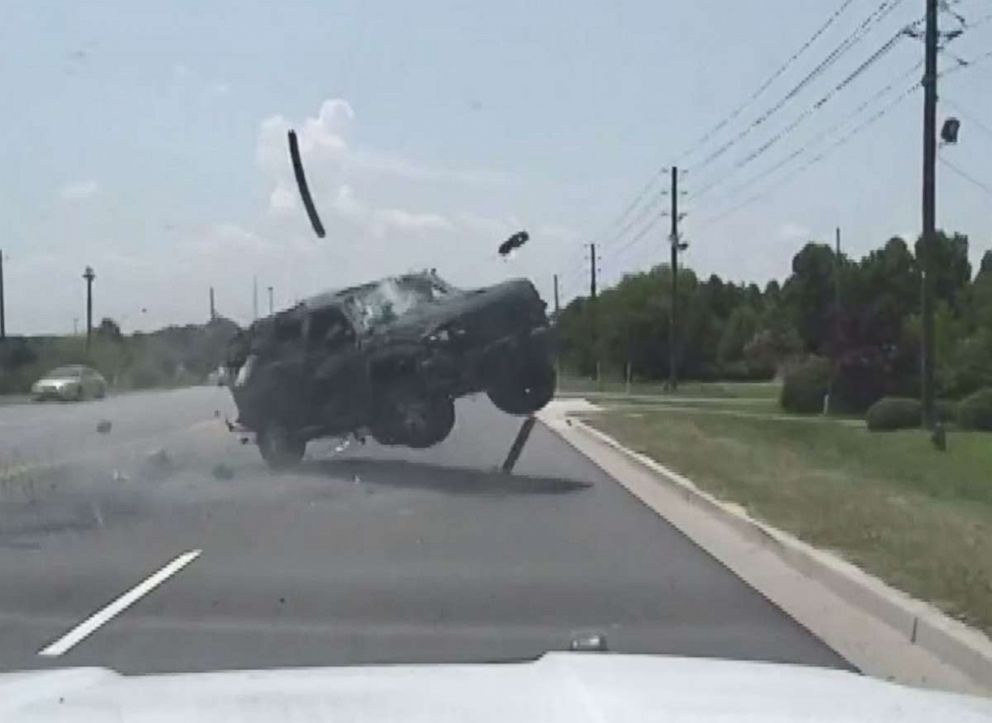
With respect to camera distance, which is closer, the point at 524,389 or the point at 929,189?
the point at 524,389

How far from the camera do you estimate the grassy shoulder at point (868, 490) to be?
44.9 feet

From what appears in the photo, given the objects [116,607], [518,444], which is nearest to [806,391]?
[518,444]

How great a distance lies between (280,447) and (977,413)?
1277 inches

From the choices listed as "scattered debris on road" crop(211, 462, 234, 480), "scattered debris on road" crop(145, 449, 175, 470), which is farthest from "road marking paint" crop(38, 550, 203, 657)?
"scattered debris on road" crop(145, 449, 175, 470)

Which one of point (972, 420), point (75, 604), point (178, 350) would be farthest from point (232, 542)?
point (972, 420)

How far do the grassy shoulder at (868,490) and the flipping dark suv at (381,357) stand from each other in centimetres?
323

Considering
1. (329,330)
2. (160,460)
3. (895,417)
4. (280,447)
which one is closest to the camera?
(329,330)

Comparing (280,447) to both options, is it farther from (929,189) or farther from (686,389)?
(686,389)

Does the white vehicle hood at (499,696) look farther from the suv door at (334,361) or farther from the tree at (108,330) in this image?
the tree at (108,330)

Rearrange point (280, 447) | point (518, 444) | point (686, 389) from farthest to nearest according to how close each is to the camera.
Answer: point (686, 389) → point (518, 444) → point (280, 447)

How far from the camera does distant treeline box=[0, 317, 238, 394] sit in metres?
34.4

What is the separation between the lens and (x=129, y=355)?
6259cm

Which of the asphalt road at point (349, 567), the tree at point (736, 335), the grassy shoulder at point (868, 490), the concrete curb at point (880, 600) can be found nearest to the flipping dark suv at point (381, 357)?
the asphalt road at point (349, 567)

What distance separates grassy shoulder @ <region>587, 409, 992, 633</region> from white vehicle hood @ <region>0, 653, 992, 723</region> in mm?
7009
